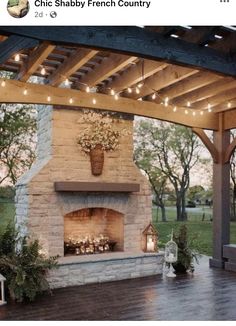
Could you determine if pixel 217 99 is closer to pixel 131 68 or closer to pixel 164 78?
pixel 164 78

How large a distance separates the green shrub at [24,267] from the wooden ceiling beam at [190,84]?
2.55 m

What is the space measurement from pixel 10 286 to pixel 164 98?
306 centimetres

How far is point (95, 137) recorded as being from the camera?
16.9 ft

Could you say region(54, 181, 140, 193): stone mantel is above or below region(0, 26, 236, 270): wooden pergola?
below

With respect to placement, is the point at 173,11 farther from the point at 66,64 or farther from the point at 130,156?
the point at 130,156

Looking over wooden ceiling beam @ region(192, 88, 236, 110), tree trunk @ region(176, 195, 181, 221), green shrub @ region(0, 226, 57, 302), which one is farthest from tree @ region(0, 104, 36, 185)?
tree trunk @ region(176, 195, 181, 221)

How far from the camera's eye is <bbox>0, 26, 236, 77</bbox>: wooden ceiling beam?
249 cm

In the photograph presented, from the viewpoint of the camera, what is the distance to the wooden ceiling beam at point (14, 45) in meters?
2.52

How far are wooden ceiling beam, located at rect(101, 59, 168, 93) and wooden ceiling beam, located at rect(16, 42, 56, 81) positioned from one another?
3.67ft

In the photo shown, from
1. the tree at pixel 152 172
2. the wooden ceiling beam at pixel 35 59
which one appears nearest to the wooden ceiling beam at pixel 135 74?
the wooden ceiling beam at pixel 35 59

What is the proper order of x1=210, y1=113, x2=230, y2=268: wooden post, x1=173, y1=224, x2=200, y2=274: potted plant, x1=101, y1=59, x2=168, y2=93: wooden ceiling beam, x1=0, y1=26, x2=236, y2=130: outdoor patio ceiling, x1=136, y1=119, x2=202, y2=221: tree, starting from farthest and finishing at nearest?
x1=136, y1=119, x2=202, y2=221: tree
x1=210, y1=113, x2=230, y2=268: wooden post
x1=173, y1=224, x2=200, y2=274: potted plant
x1=101, y1=59, x2=168, y2=93: wooden ceiling beam
x1=0, y1=26, x2=236, y2=130: outdoor patio ceiling

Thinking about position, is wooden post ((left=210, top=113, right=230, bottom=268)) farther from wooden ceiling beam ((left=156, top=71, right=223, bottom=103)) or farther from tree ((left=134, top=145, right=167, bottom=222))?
tree ((left=134, top=145, right=167, bottom=222))

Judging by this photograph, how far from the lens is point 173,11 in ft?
5.85

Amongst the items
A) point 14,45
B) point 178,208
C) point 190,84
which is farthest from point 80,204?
point 178,208
